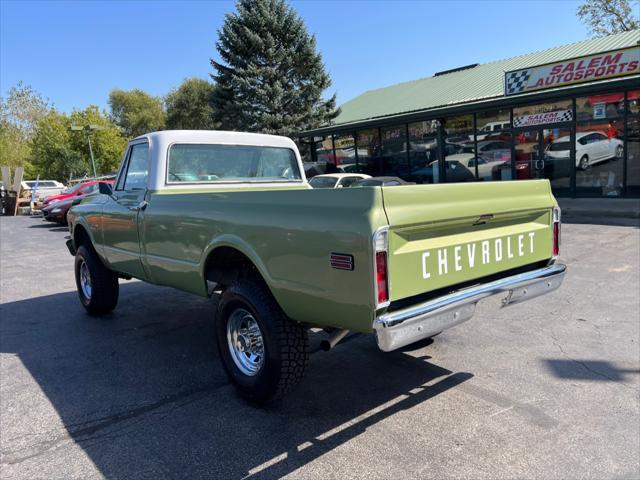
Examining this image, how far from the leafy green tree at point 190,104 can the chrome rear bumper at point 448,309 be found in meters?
48.8

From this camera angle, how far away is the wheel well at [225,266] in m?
3.87

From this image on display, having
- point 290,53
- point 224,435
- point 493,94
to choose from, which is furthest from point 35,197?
point 224,435

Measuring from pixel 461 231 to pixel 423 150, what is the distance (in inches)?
688

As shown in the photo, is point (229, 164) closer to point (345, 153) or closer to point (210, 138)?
point (210, 138)

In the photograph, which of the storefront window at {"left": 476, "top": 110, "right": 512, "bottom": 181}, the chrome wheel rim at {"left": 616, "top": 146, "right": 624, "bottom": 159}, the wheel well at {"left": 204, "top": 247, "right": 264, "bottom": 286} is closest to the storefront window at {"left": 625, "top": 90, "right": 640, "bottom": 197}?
the chrome wheel rim at {"left": 616, "top": 146, "right": 624, "bottom": 159}

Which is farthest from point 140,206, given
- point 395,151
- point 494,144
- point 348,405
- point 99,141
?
point 99,141

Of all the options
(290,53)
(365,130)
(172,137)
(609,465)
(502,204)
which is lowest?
(609,465)

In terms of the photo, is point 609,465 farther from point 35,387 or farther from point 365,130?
point 365,130

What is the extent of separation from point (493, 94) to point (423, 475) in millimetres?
19463

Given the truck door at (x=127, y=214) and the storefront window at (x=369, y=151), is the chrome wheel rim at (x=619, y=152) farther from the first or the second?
the truck door at (x=127, y=214)

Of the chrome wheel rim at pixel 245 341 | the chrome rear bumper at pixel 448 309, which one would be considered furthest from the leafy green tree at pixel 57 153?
the chrome rear bumper at pixel 448 309

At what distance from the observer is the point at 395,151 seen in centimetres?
2127

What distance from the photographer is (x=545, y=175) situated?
1662 centimetres

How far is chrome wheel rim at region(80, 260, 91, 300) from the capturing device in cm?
626
